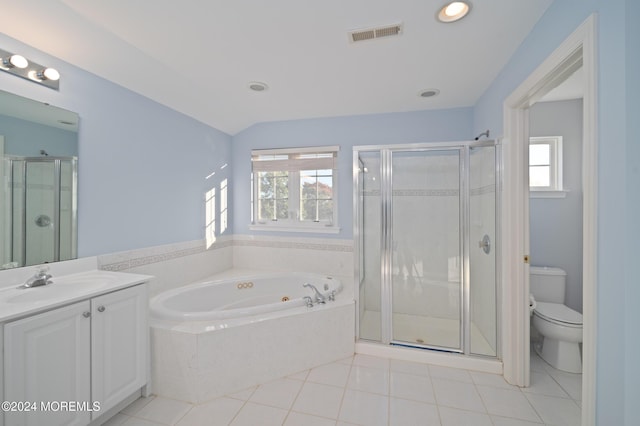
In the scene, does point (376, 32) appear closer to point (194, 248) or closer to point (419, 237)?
point (419, 237)

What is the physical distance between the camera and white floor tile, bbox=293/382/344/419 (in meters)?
1.59

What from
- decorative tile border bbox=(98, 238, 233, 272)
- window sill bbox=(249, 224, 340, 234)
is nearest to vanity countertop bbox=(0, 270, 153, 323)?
decorative tile border bbox=(98, 238, 233, 272)

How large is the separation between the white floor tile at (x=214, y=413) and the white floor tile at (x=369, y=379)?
79cm

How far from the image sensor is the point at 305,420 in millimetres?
1523

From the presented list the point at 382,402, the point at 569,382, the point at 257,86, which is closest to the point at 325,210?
the point at 257,86

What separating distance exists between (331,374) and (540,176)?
9.29ft

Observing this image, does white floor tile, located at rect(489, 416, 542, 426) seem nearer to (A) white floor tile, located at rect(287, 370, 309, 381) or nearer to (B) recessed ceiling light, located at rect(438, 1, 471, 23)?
(A) white floor tile, located at rect(287, 370, 309, 381)

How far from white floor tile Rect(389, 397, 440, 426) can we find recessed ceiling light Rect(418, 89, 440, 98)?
254 cm

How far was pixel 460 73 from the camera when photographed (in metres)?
2.10

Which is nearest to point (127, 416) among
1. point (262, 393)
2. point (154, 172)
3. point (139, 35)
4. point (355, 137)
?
point (262, 393)

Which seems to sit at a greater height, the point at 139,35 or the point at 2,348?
the point at 139,35

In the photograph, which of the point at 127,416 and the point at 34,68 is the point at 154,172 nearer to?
the point at 34,68

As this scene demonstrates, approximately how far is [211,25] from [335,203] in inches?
78.6

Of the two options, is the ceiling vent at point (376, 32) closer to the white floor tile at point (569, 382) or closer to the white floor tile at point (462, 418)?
the white floor tile at point (462, 418)
